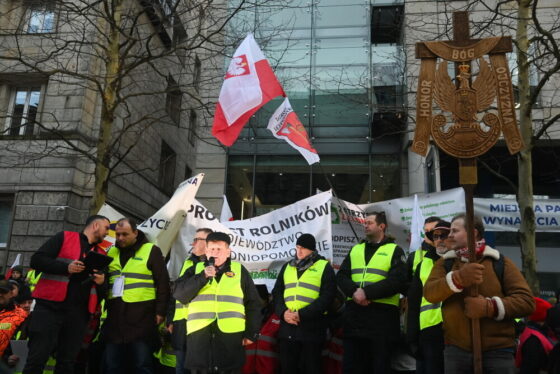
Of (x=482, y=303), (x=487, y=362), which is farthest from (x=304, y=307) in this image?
(x=482, y=303)

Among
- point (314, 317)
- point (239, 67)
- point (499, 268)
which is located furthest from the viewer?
point (239, 67)

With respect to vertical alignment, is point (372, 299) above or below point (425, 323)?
above

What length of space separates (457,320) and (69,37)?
14376 millimetres

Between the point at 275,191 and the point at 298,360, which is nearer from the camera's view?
the point at 298,360

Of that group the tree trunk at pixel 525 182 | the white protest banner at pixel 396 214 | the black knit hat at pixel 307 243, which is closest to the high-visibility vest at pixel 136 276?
the black knit hat at pixel 307 243

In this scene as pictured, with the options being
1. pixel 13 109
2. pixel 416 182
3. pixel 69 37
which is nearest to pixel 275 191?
pixel 416 182

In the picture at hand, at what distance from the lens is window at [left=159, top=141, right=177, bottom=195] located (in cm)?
2086

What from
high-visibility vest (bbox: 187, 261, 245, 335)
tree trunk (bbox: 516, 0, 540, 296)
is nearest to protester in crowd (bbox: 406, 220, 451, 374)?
high-visibility vest (bbox: 187, 261, 245, 335)

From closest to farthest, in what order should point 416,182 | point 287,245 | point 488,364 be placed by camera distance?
point 488,364, point 287,245, point 416,182

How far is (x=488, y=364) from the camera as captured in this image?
3.43m

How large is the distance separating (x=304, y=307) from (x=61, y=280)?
103 inches

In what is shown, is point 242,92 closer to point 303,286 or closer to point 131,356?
point 303,286

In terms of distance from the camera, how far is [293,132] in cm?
758

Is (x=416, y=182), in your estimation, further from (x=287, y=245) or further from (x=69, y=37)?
(x=69, y=37)
